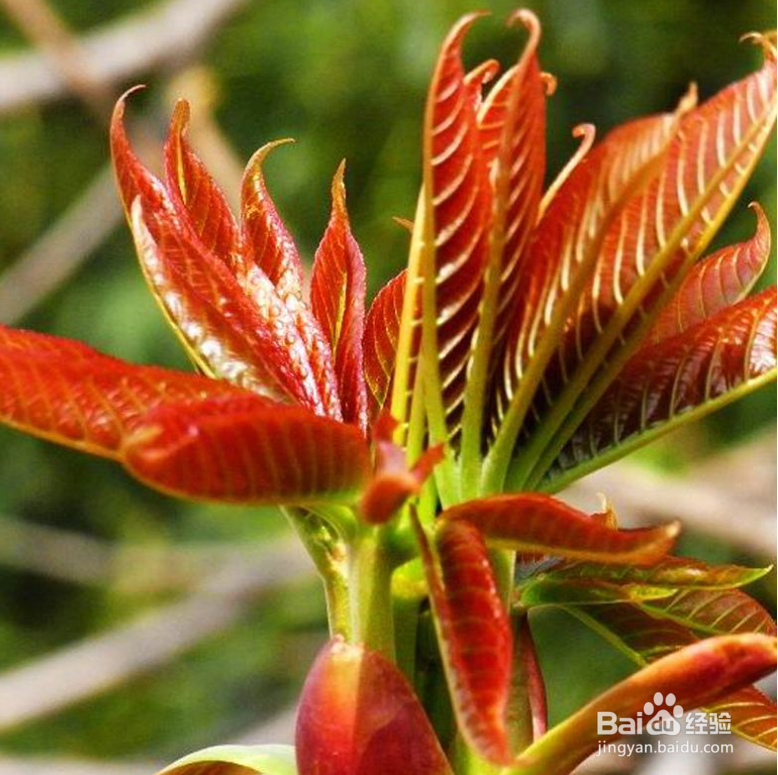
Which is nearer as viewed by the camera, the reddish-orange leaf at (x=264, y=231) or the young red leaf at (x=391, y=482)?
the young red leaf at (x=391, y=482)

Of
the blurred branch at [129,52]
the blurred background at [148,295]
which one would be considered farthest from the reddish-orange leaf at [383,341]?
the blurred branch at [129,52]

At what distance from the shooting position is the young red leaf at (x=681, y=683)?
0.36 metres

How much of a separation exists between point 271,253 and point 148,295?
2475 mm

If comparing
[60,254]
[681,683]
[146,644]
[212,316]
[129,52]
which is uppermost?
[60,254]

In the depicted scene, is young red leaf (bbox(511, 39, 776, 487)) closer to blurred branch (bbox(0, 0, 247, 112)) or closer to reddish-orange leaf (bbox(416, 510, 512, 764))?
reddish-orange leaf (bbox(416, 510, 512, 764))

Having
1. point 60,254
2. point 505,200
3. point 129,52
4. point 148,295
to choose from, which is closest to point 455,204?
point 505,200

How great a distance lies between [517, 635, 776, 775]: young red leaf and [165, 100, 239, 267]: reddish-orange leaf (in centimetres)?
16

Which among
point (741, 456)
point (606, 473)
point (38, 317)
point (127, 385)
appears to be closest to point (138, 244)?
point (127, 385)

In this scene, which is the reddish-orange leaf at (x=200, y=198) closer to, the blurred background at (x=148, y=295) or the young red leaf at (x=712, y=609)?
the young red leaf at (x=712, y=609)

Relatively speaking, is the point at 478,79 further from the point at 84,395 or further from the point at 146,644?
the point at 146,644

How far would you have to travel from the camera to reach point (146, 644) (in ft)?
7.68

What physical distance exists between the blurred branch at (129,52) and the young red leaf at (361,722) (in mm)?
1683

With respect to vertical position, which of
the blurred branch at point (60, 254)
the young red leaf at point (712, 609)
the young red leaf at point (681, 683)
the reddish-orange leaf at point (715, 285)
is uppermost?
the blurred branch at point (60, 254)

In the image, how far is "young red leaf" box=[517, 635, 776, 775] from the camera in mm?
361
